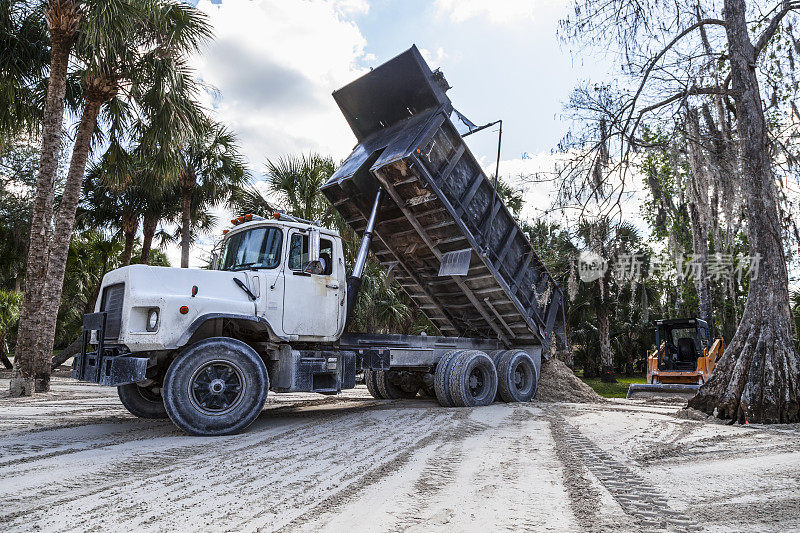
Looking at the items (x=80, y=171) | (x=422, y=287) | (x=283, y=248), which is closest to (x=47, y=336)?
(x=80, y=171)

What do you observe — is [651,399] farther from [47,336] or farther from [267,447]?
[47,336]

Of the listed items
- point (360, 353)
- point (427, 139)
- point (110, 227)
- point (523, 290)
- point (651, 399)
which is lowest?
point (651, 399)

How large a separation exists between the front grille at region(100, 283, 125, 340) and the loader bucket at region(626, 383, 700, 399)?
1102 centimetres

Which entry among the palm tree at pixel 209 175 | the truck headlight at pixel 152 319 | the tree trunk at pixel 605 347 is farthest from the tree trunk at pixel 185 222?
the tree trunk at pixel 605 347

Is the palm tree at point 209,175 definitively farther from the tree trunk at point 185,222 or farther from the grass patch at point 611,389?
the grass patch at point 611,389

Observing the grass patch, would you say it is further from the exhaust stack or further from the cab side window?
the cab side window

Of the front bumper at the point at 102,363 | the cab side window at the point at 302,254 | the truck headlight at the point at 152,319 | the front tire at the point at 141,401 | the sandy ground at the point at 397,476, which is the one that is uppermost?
the cab side window at the point at 302,254

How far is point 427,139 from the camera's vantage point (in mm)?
7367

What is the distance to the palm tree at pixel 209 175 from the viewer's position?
1730 centimetres

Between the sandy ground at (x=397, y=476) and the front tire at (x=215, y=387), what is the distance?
10.9 inches

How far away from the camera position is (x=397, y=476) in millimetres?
3922

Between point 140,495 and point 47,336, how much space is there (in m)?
8.46

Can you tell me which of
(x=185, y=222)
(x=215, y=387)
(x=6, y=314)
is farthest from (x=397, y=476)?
(x=6, y=314)

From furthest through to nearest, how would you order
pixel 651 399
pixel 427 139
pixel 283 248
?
pixel 651 399
pixel 427 139
pixel 283 248
